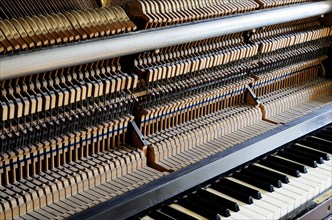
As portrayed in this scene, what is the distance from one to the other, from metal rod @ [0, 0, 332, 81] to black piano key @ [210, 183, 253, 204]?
1042 mm

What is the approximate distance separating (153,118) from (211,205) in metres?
A: 0.77

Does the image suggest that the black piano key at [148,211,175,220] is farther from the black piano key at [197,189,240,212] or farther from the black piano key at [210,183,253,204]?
the black piano key at [210,183,253,204]

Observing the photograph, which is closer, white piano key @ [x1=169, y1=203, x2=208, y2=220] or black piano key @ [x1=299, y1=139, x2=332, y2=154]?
white piano key @ [x1=169, y1=203, x2=208, y2=220]

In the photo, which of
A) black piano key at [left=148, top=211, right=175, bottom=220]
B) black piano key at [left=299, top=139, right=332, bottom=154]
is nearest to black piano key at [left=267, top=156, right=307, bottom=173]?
black piano key at [left=299, top=139, right=332, bottom=154]

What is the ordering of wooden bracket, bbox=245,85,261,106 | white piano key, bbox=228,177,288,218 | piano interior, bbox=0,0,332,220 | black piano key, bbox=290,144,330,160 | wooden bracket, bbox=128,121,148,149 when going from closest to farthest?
piano interior, bbox=0,0,332,220
white piano key, bbox=228,177,288,218
wooden bracket, bbox=128,121,148,149
black piano key, bbox=290,144,330,160
wooden bracket, bbox=245,85,261,106

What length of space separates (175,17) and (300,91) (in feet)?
6.87

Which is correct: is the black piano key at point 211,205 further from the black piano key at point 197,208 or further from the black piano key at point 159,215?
the black piano key at point 159,215

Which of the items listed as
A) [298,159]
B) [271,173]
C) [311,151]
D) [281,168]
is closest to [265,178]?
[271,173]

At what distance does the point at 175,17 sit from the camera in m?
4.00

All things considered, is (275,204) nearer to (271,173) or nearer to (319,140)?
(271,173)

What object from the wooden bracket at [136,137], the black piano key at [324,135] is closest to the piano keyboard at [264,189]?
the black piano key at [324,135]

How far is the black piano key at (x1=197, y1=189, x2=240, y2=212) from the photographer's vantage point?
3.88 metres

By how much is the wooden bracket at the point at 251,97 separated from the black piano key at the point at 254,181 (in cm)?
95

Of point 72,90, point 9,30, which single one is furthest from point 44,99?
point 9,30
